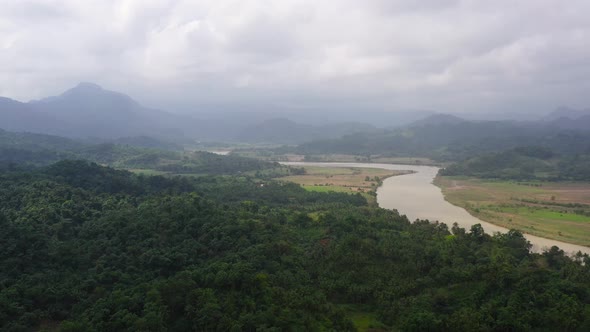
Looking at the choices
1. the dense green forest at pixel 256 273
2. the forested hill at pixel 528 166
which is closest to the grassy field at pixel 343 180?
the forested hill at pixel 528 166

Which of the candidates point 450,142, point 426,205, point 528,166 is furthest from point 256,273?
point 450,142

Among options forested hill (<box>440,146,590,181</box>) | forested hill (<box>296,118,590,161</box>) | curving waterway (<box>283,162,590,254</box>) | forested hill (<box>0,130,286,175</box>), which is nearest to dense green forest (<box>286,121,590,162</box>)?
forested hill (<box>296,118,590,161</box>)

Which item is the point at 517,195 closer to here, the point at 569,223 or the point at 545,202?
the point at 545,202

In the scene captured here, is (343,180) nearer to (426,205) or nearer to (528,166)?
(426,205)

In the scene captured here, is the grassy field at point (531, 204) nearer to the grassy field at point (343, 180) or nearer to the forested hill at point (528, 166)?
the forested hill at point (528, 166)

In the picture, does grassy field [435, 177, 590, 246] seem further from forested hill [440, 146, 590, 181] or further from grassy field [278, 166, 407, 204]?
grassy field [278, 166, 407, 204]

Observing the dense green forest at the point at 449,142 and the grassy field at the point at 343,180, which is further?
the dense green forest at the point at 449,142

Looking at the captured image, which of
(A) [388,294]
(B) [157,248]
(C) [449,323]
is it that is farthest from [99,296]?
(C) [449,323]
